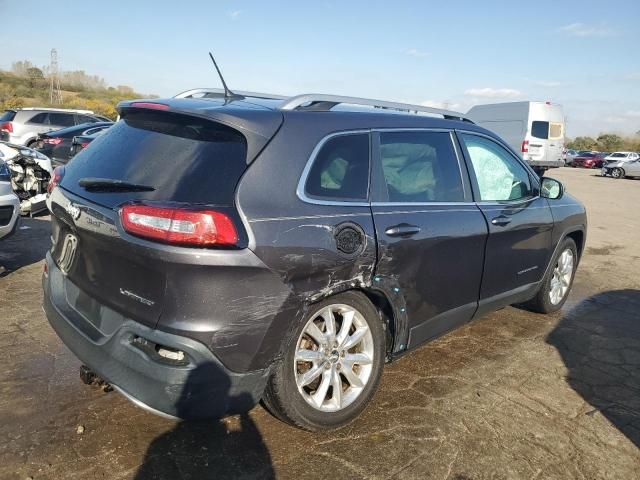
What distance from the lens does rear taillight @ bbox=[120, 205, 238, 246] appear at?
221cm

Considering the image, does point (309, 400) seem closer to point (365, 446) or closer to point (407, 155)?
point (365, 446)

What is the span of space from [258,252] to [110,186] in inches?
33.1

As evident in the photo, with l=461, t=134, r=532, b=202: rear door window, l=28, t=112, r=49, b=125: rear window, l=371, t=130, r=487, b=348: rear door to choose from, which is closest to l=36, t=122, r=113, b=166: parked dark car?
l=28, t=112, r=49, b=125: rear window

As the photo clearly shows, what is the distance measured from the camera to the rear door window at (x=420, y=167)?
122 inches

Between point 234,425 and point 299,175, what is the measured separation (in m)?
1.43

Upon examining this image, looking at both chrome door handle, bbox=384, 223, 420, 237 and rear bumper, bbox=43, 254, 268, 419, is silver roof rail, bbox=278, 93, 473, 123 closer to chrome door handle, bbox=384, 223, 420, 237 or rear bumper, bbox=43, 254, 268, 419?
chrome door handle, bbox=384, 223, 420, 237

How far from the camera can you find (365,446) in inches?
108

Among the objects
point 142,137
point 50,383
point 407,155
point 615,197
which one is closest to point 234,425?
point 50,383

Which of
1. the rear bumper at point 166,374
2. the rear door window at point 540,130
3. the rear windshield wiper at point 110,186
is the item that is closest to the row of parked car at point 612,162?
the rear door window at point 540,130

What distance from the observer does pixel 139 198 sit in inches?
93.7

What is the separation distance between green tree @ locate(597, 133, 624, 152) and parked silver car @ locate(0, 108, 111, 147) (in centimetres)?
6481

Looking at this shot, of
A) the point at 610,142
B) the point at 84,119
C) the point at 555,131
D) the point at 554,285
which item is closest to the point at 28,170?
the point at 554,285

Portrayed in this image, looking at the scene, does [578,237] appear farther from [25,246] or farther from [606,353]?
[25,246]

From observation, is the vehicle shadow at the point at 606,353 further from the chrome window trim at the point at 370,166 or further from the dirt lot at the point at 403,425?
the chrome window trim at the point at 370,166
